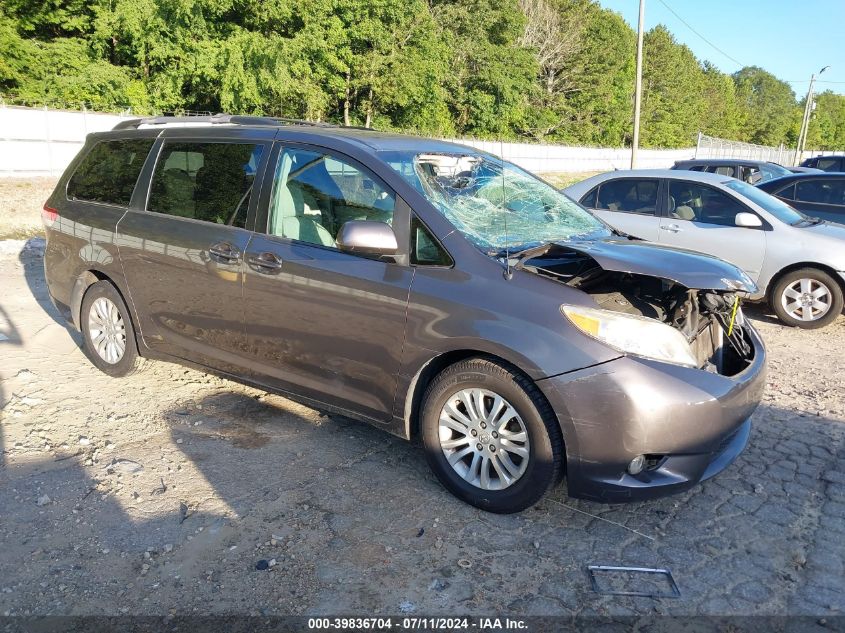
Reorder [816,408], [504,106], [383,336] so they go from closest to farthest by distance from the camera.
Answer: [383,336] < [816,408] < [504,106]

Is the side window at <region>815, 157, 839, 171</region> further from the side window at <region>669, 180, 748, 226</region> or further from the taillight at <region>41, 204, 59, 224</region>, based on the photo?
the taillight at <region>41, 204, 59, 224</region>

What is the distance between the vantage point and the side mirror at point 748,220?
7.36 metres

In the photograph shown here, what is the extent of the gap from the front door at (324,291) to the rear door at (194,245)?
0.18 metres

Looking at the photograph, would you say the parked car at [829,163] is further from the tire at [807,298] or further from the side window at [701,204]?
the tire at [807,298]

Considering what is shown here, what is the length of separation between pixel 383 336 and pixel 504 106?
167 feet

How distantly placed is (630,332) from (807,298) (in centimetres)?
520

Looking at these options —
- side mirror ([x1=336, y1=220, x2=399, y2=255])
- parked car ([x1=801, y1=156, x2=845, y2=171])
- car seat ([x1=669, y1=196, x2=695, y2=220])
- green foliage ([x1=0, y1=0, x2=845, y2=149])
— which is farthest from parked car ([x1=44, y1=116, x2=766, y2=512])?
green foliage ([x1=0, y1=0, x2=845, y2=149])

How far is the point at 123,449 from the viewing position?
404cm

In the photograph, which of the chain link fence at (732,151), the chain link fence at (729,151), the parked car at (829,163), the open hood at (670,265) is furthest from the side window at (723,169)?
the chain link fence at (729,151)

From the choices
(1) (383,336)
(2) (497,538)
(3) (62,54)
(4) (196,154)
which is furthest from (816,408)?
(3) (62,54)

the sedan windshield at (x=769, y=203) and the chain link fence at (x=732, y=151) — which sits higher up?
the chain link fence at (x=732, y=151)

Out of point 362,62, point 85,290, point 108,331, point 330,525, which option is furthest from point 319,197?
point 362,62

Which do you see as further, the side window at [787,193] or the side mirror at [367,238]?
the side window at [787,193]

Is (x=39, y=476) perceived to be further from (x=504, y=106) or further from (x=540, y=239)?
(x=504, y=106)
